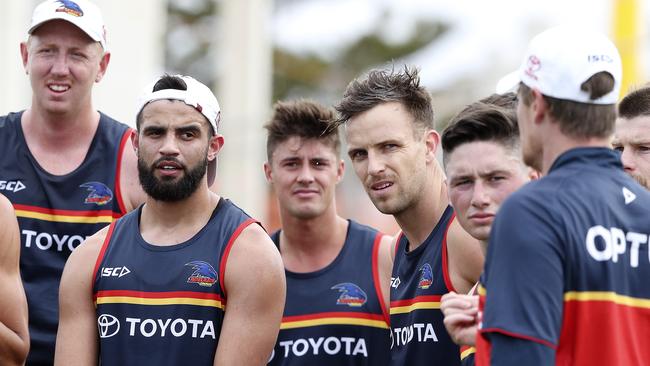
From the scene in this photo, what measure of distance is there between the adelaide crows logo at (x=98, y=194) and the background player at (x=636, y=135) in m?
3.04

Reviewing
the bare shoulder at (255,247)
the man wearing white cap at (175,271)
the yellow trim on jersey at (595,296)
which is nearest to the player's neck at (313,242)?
the man wearing white cap at (175,271)

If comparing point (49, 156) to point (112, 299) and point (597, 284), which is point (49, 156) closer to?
point (112, 299)

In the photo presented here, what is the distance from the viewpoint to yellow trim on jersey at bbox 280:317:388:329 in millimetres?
7047

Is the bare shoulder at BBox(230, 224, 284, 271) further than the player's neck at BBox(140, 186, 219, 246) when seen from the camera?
No

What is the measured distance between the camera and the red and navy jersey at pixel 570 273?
369cm

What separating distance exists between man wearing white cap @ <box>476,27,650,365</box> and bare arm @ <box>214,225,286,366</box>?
1.96 m

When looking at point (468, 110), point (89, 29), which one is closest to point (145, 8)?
point (89, 29)

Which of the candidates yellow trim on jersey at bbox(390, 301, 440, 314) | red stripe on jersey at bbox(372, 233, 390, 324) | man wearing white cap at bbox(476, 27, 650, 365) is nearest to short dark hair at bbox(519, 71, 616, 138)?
man wearing white cap at bbox(476, 27, 650, 365)

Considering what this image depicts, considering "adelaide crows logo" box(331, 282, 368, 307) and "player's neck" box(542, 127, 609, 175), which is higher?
"adelaide crows logo" box(331, 282, 368, 307)

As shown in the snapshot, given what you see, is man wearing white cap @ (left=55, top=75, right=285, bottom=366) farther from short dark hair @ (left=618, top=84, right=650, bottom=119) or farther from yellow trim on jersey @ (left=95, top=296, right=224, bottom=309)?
short dark hair @ (left=618, top=84, right=650, bottom=119)

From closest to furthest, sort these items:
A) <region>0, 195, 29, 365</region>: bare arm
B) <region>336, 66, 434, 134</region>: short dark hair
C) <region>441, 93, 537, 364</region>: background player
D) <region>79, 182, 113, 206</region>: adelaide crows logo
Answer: <region>441, 93, 537, 364</region>: background player, <region>0, 195, 29, 365</region>: bare arm, <region>336, 66, 434, 134</region>: short dark hair, <region>79, 182, 113, 206</region>: adelaide crows logo

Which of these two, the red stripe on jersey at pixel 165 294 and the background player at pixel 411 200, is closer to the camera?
the red stripe on jersey at pixel 165 294

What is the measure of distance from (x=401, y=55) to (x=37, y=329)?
119 ft

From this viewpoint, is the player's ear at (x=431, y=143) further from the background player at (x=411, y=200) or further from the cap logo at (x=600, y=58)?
the cap logo at (x=600, y=58)
